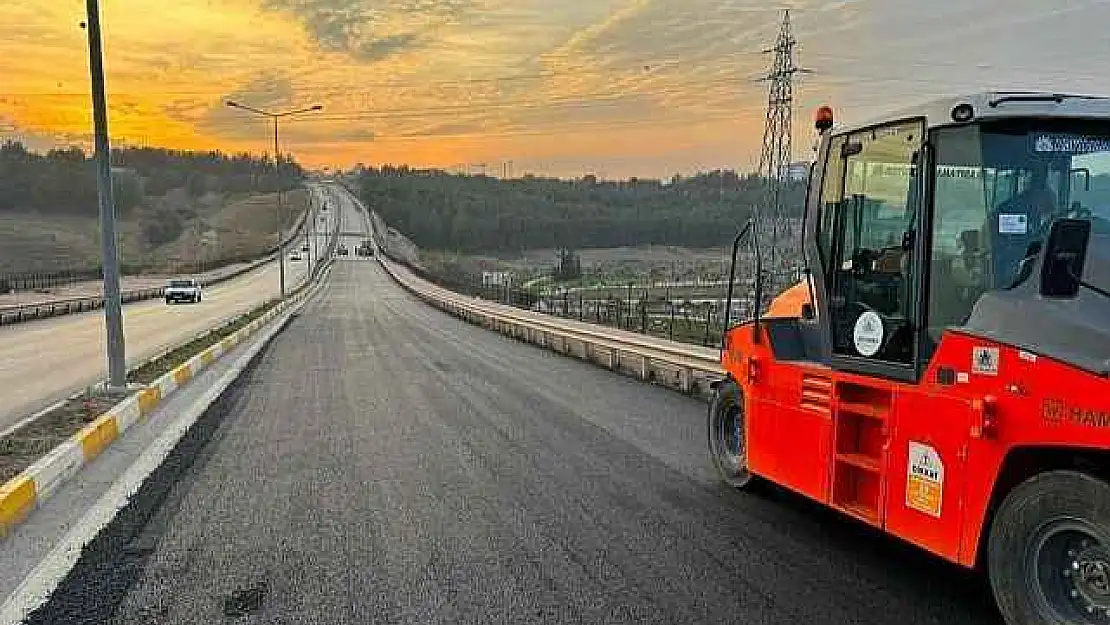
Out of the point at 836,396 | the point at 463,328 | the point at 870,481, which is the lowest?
the point at 463,328

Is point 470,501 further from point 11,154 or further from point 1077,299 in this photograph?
point 11,154

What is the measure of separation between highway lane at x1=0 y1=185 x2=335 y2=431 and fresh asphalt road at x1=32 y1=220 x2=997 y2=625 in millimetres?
6328

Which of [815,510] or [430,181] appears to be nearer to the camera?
[815,510]

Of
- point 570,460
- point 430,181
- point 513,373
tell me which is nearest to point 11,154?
point 430,181

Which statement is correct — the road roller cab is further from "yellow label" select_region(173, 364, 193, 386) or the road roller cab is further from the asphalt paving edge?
"yellow label" select_region(173, 364, 193, 386)

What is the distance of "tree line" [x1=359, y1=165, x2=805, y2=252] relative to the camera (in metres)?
84.4

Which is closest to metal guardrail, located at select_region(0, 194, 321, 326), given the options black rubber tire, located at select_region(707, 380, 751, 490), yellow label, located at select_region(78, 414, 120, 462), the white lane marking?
yellow label, located at select_region(78, 414, 120, 462)

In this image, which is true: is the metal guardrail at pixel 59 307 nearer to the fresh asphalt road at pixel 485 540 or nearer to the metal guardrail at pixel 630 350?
the metal guardrail at pixel 630 350

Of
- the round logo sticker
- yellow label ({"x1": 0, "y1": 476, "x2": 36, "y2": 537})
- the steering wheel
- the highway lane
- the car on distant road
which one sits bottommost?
the car on distant road

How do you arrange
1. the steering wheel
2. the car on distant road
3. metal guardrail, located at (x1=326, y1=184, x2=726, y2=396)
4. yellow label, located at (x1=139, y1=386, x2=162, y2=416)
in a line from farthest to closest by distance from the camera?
1. the car on distant road
2. metal guardrail, located at (x1=326, y1=184, x2=726, y2=396)
3. yellow label, located at (x1=139, y1=386, x2=162, y2=416)
4. the steering wheel

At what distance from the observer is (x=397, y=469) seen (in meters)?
8.75

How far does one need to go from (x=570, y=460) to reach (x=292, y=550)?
3.37 metres

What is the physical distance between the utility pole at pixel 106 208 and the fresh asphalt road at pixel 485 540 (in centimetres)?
288

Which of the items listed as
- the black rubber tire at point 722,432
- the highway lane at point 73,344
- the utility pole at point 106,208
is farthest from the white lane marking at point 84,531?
the black rubber tire at point 722,432
